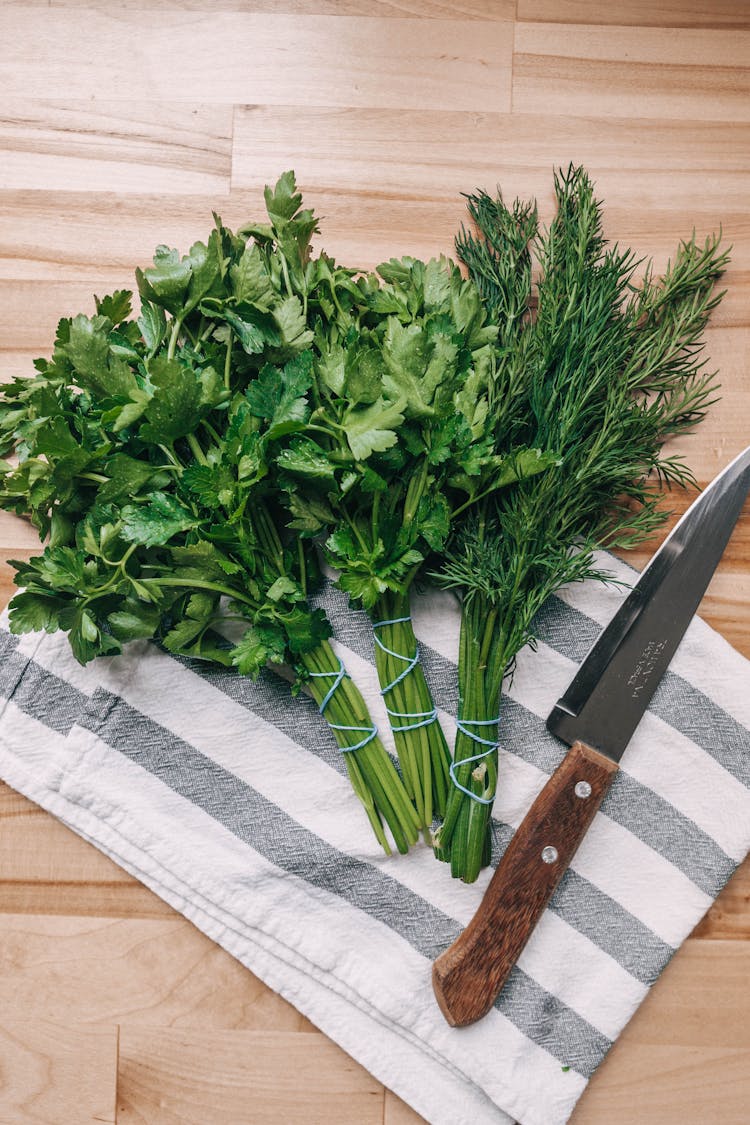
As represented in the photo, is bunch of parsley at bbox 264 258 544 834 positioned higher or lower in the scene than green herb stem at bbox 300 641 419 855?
higher

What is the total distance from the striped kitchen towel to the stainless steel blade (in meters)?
0.03

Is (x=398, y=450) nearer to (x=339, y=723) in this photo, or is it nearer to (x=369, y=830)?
(x=339, y=723)

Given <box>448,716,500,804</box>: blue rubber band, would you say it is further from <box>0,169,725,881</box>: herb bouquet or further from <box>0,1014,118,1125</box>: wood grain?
<box>0,1014,118,1125</box>: wood grain

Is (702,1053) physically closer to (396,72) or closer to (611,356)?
(611,356)

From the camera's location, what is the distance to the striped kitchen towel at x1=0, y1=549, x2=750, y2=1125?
109 cm

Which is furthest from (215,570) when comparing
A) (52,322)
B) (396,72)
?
(396,72)

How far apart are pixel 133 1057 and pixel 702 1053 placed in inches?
29.6

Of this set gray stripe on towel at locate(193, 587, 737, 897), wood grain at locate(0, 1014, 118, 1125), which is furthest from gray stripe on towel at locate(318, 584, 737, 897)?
wood grain at locate(0, 1014, 118, 1125)

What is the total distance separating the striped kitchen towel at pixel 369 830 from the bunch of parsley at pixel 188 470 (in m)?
0.09

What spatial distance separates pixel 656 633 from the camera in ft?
3.58

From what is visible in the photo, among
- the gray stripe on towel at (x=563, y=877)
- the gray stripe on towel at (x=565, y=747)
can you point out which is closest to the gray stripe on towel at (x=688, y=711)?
the gray stripe on towel at (x=565, y=747)

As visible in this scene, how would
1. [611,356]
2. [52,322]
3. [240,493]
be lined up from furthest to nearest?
[52,322] < [611,356] < [240,493]

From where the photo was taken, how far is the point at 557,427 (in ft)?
3.41

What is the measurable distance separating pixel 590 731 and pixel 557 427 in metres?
0.39
